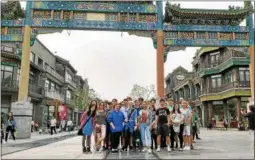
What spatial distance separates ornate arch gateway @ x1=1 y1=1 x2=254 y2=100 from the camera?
1573cm

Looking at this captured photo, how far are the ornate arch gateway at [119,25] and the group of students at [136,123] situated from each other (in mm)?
5378

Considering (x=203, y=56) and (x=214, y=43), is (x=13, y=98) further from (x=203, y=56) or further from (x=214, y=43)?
(x=203, y=56)

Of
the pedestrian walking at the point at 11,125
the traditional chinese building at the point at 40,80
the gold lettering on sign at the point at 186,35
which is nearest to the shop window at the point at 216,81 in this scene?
the traditional chinese building at the point at 40,80

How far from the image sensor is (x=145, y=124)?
9695 millimetres

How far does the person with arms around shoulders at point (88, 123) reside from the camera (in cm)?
903

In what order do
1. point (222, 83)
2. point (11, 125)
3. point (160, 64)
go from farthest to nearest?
point (222, 83)
point (160, 64)
point (11, 125)

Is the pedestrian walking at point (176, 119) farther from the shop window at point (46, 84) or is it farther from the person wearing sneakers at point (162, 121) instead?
the shop window at point (46, 84)

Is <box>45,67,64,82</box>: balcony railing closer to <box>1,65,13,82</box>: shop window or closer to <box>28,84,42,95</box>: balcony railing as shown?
<box>28,84,42,95</box>: balcony railing

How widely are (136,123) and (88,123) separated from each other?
1.66 metres

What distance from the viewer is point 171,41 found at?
1611 centimetres

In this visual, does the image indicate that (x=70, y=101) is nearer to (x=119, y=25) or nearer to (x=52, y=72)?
(x=52, y=72)

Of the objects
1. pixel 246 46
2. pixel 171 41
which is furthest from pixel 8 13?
pixel 246 46

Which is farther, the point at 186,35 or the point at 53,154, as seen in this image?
the point at 186,35

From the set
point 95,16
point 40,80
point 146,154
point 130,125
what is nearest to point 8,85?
point 40,80
